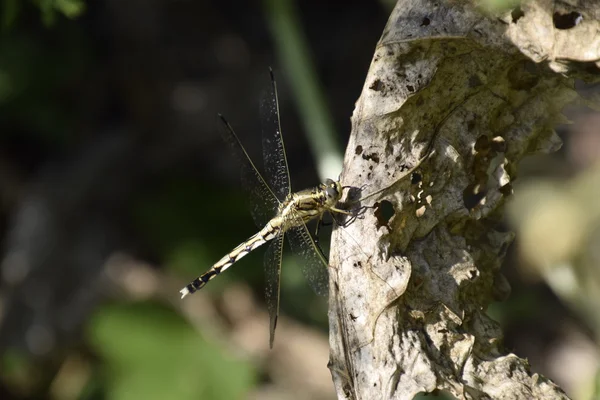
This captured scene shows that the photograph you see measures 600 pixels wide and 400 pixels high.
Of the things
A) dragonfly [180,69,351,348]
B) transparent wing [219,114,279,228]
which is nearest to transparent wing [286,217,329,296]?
dragonfly [180,69,351,348]

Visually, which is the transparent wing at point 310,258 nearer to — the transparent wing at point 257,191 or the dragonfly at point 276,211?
the dragonfly at point 276,211

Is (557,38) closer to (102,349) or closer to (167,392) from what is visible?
(167,392)

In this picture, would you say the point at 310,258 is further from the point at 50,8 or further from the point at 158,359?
the point at 158,359

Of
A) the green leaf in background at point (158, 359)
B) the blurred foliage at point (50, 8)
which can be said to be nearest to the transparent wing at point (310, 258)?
the blurred foliage at point (50, 8)

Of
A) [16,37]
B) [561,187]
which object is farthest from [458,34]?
[16,37]

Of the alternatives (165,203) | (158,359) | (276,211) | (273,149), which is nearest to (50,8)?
(273,149)
